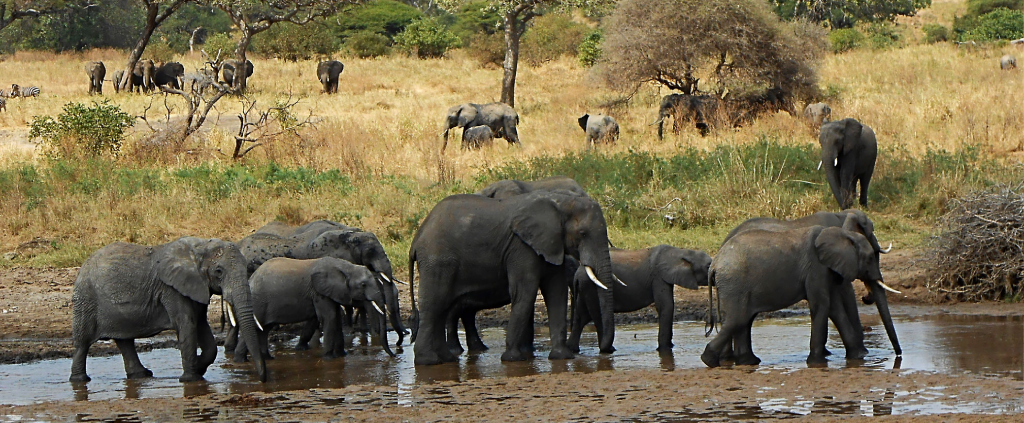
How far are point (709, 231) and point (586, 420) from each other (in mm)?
9272

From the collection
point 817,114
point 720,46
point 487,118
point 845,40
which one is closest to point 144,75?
point 487,118

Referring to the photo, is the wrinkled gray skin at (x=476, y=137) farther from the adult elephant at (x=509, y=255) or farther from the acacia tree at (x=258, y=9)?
the adult elephant at (x=509, y=255)

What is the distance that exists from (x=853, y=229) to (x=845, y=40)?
33.8 m

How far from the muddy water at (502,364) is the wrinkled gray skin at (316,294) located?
0.77 ft

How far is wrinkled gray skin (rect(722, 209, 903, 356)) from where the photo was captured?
29.8 ft

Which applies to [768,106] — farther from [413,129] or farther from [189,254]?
[189,254]

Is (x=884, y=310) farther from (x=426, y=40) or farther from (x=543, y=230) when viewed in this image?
(x=426, y=40)

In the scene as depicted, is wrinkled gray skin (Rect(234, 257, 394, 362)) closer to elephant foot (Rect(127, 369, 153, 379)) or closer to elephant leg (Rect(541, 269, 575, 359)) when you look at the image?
elephant foot (Rect(127, 369, 153, 379))

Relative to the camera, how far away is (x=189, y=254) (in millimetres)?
8766

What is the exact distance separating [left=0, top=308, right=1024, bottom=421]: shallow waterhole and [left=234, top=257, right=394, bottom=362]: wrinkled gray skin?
23cm

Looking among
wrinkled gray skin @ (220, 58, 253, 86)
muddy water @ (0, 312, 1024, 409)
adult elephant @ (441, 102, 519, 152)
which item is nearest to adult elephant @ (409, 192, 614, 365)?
muddy water @ (0, 312, 1024, 409)

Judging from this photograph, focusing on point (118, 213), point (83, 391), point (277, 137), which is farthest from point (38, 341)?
point (277, 137)

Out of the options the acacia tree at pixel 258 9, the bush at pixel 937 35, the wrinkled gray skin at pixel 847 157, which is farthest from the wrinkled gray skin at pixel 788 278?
the bush at pixel 937 35

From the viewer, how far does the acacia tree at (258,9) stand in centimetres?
3088
